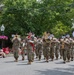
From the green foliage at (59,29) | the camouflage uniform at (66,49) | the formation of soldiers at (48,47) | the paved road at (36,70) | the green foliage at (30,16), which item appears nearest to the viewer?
the paved road at (36,70)

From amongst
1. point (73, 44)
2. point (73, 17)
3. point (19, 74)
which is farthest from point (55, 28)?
point (19, 74)

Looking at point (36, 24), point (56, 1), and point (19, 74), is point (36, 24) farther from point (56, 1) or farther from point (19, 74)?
point (19, 74)

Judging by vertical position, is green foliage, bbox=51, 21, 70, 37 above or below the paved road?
above

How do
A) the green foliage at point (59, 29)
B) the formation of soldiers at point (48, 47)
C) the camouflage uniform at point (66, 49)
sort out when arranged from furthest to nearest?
the green foliage at point (59, 29), the camouflage uniform at point (66, 49), the formation of soldiers at point (48, 47)

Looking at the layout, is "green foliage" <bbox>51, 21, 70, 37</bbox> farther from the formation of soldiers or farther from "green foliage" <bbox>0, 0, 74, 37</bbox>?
the formation of soldiers

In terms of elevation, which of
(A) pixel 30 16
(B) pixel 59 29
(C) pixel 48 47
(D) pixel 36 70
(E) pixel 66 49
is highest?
(A) pixel 30 16

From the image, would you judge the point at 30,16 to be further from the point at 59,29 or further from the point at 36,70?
the point at 36,70

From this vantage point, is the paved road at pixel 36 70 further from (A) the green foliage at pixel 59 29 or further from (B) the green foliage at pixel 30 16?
(A) the green foliage at pixel 59 29

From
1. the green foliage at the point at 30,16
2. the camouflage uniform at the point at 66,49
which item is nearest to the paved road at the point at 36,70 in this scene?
the camouflage uniform at the point at 66,49

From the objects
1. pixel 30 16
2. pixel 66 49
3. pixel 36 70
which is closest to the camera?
pixel 36 70

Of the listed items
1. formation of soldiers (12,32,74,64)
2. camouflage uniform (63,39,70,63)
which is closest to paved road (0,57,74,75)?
formation of soldiers (12,32,74,64)

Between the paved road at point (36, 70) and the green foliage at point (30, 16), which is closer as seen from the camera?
the paved road at point (36, 70)

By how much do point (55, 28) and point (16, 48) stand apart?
1147 inches

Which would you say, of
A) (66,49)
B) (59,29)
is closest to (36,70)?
(66,49)
